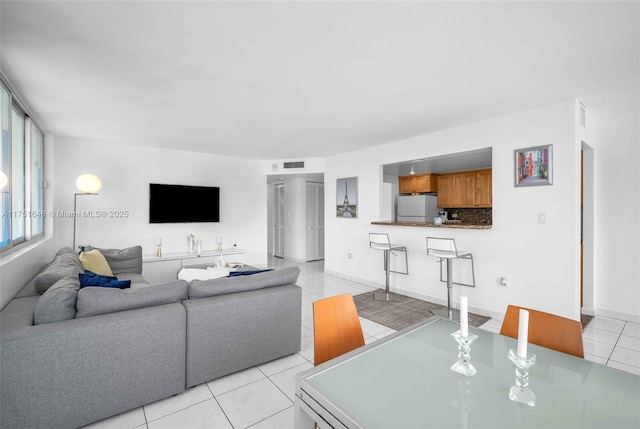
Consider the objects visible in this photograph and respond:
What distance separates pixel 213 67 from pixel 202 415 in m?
2.64

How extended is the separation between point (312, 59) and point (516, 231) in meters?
3.16

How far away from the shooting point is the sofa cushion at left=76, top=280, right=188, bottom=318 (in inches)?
75.2

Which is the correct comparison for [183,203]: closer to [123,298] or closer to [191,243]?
[191,243]

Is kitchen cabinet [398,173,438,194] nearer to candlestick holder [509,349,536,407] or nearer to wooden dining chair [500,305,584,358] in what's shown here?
wooden dining chair [500,305,584,358]

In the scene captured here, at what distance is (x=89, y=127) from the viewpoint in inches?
166

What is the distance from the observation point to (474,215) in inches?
279

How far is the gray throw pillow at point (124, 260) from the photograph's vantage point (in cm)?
Answer: 429

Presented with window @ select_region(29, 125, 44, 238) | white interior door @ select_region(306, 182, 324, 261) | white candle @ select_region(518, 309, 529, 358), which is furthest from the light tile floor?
white interior door @ select_region(306, 182, 324, 261)

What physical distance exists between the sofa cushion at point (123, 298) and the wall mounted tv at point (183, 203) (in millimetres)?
3721

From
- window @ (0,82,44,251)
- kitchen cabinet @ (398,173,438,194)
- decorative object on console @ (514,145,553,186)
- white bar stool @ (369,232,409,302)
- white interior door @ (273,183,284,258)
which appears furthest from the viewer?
white interior door @ (273,183,284,258)

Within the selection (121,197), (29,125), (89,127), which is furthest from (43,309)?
(121,197)

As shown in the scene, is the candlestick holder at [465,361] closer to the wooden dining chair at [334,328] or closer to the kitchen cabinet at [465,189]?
the wooden dining chair at [334,328]

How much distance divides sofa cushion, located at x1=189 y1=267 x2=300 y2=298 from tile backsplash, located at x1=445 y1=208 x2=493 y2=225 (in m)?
5.54

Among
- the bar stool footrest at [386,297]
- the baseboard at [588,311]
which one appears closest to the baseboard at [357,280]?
the bar stool footrest at [386,297]
